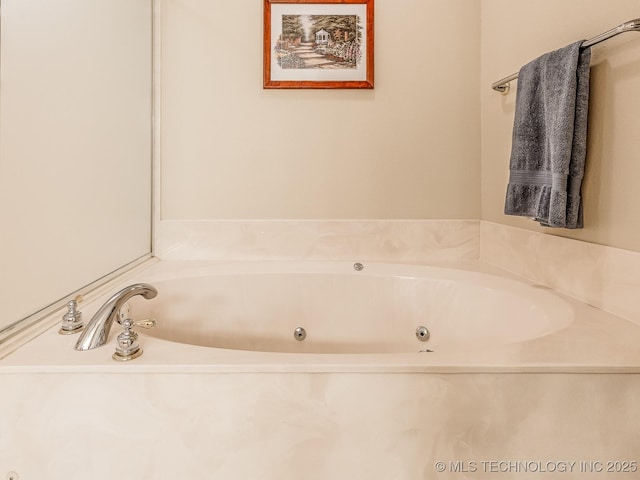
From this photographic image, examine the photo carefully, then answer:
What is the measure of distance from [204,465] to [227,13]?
1.75 metres

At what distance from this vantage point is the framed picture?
160 cm

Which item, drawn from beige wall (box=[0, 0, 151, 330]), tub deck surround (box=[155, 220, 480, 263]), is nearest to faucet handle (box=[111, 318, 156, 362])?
beige wall (box=[0, 0, 151, 330])

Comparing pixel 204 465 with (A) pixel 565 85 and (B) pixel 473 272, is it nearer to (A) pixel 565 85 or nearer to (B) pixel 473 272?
(B) pixel 473 272

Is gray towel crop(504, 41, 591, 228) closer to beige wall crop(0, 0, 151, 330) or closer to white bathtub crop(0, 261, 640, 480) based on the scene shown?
white bathtub crop(0, 261, 640, 480)

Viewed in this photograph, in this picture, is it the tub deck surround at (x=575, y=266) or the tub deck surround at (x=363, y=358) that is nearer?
the tub deck surround at (x=363, y=358)

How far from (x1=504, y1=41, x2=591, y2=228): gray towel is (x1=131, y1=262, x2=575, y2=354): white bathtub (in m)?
0.31

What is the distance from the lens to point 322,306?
143 cm

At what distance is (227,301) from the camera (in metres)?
1.38

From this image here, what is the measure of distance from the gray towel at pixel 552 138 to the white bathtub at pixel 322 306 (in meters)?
0.31

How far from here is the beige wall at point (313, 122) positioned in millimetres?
1611

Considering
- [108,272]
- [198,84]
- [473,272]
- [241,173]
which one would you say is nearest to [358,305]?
[473,272]

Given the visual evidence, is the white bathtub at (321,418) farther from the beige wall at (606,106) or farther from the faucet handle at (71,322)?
the beige wall at (606,106)

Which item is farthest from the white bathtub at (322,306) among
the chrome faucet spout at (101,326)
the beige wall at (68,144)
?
the chrome faucet spout at (101,326)

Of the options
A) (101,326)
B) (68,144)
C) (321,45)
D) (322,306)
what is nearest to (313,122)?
(321,45)
